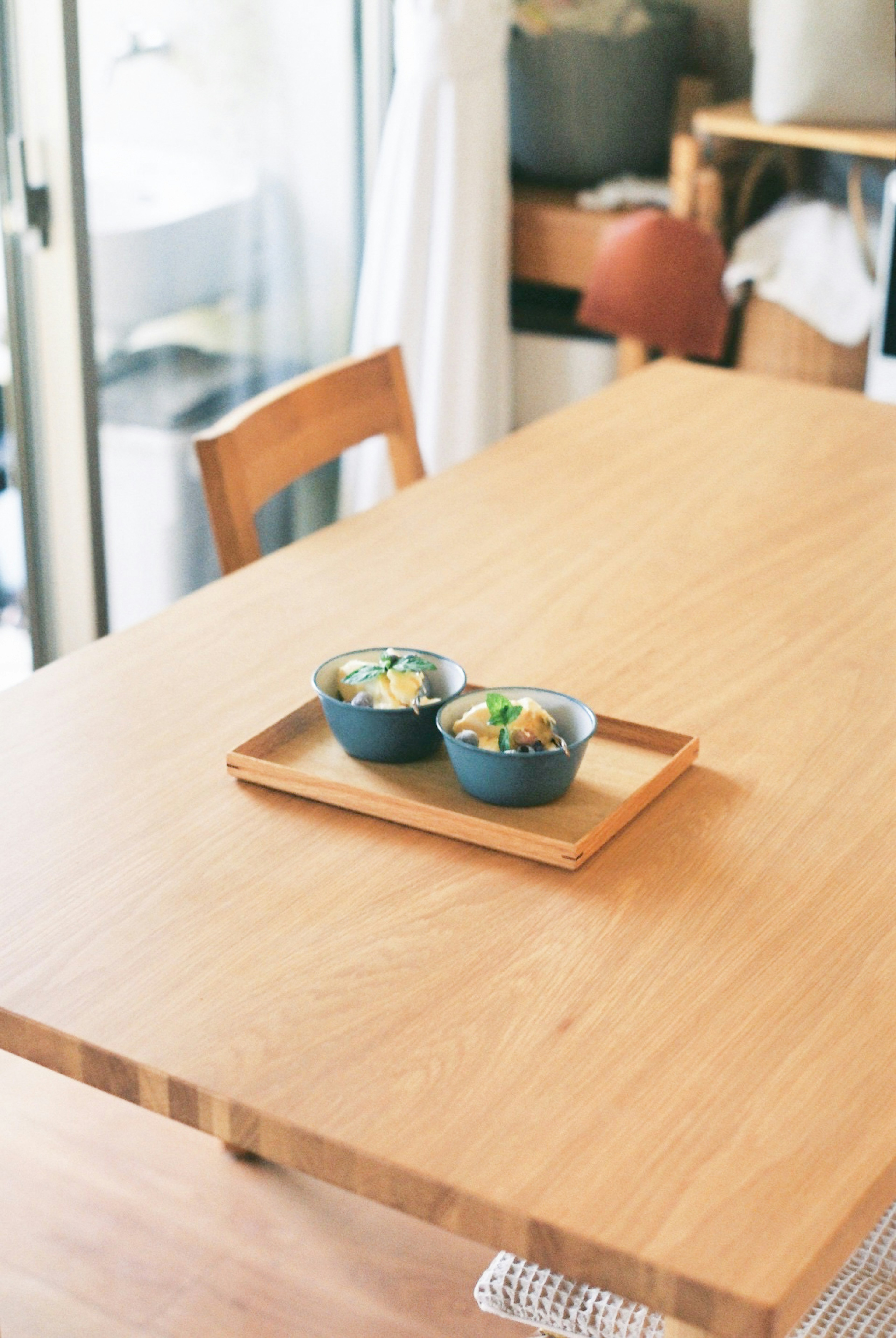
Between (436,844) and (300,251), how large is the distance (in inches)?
83.7

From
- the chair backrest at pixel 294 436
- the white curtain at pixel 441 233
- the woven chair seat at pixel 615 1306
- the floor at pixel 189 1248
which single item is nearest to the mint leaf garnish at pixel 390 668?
the woven chair seat at pixel 615 1306

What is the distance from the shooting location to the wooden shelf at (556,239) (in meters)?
3.30

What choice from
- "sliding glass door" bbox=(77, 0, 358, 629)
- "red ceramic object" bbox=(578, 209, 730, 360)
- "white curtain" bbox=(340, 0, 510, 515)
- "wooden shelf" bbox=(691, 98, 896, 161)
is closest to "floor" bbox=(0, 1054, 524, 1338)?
"sliding glass door" bbox=(77, 0, 358, 629)

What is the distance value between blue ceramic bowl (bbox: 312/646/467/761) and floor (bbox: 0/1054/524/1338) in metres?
0.71

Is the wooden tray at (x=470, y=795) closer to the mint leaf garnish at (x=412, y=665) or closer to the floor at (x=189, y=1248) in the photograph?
the mint leaf garnish at (x=412, y=665)

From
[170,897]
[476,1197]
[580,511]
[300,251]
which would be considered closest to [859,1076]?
[476,1197]

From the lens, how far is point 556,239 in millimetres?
3334

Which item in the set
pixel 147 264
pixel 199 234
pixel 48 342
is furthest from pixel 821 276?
Result: pixel 48 342

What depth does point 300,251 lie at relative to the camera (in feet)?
10.0

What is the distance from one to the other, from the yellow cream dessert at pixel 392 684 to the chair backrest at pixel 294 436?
1.74 ft

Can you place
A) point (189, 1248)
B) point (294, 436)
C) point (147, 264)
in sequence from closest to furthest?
point (189, 1248) < point (294, 436) < point (147, 264)

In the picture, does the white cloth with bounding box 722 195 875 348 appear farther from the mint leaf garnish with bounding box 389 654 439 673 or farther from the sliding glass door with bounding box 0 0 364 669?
the mint leaf garnish with bounding box 389 654 439 673

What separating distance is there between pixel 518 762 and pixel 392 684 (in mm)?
136

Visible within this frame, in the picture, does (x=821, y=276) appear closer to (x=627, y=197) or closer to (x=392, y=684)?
(x=627, y=197)
